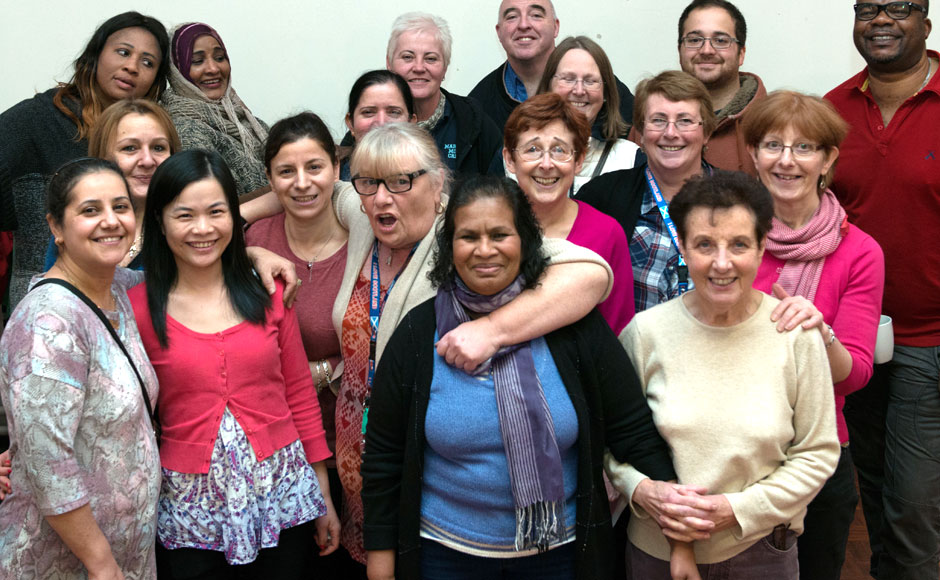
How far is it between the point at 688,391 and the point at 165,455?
1367 mm

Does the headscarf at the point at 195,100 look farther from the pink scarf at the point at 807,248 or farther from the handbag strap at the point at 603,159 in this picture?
the pink scarf at the point at 807,248

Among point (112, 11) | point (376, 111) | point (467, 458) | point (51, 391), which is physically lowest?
point (467, 458)

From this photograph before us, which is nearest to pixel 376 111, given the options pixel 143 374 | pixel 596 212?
pixel 596 212

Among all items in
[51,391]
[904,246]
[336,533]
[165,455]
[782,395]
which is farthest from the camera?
[904,246]

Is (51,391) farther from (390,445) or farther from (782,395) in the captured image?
(782,395)

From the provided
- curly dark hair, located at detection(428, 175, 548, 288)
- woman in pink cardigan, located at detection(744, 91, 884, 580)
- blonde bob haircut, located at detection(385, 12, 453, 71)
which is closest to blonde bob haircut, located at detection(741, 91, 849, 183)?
woman in pink cardigan, located at detection(744, 91, 884, 580)

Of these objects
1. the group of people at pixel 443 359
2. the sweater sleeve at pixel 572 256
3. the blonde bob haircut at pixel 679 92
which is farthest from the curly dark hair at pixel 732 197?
the blonde bob haircut at pixel 679 92

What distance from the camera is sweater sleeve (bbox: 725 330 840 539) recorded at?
213cm

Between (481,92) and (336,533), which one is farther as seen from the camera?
(481,92)

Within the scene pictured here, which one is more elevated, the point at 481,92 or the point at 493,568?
the point at 481,92

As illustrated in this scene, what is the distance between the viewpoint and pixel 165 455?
2271mm

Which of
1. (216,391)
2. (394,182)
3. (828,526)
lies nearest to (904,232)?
(828,526)

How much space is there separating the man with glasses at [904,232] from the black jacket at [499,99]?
0.97 m

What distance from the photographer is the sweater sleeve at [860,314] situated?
7.96ft
